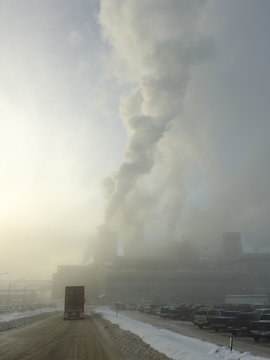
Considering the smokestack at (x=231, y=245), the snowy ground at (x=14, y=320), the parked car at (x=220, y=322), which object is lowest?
the snowy ground at (x=14, y=320)

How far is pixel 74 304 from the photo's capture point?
41219 mm

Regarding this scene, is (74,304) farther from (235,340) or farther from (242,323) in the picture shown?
(235,340)

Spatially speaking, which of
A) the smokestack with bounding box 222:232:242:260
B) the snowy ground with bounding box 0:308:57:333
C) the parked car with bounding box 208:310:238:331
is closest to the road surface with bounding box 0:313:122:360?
the snowy ground with bounding box 0:308:57:333

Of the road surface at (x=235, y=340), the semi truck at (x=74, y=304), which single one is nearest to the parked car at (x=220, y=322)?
the road surface at (x=235, y=340)

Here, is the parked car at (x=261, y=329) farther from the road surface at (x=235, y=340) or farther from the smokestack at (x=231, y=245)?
the smokestack at (x=231, y=245)

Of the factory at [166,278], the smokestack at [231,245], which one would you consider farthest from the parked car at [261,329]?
the smokestack at [231,245]

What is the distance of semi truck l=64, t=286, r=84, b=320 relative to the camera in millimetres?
40375

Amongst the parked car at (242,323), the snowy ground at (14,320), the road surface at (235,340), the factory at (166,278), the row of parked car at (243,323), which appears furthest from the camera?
the factory at (166,278)

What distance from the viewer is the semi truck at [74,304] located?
40375mm

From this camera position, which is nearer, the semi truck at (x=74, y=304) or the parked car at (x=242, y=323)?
the parked car at (x=242, y=323)

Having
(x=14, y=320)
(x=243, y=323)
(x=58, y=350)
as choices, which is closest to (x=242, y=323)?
(x=243, y=323)

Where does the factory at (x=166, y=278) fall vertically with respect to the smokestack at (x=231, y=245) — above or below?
below

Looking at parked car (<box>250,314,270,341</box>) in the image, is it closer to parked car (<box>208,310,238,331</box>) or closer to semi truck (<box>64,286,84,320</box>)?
parked car (<box>208,310,238,331</box>)

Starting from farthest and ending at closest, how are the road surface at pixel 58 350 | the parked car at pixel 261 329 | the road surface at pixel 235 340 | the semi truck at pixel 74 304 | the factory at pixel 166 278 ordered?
the factory at pixel 166 278 < the semi truck at pixel 74 304 < the parked car at pixel 261 329 < the road surface at pixel 235 340 < the road surface at pixel 58 350
